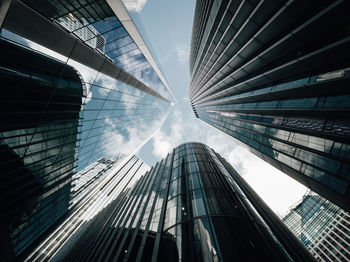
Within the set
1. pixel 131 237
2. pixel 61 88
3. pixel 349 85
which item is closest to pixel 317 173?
pixel 349 85

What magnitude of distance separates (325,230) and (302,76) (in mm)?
112520

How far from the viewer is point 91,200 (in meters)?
55.4

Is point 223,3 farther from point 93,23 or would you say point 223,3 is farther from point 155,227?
point 155,227

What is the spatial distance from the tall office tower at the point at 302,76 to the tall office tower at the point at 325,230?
97.2 meters

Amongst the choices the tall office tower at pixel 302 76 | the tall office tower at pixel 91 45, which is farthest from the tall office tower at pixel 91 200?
the tall office tower at pixel 302 76

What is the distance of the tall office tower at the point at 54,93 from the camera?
770 cm

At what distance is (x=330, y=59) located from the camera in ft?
36.0

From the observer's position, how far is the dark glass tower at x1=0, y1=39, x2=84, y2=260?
909 centimetres

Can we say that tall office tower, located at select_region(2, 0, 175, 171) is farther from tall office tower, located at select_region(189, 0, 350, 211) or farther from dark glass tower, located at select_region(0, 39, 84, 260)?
tall office tower, located at select_region(189, 0, 350, 211)

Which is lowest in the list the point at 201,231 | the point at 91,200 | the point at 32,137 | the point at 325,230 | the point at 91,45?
the point at 91,200

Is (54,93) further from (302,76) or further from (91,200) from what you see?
(91,200)

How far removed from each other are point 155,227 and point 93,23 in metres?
18.0

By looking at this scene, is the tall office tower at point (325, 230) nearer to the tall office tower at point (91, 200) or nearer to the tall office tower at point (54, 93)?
the tall office tower at point (91, 200)

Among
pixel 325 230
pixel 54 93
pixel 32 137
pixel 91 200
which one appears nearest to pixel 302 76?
pixel 54 93
